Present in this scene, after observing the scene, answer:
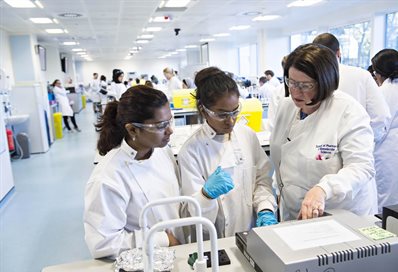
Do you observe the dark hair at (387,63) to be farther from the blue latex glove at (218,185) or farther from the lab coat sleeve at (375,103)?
the blue latex glove at (218,185)

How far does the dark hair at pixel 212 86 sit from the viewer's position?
1330mm

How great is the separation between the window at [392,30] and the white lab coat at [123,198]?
654cm

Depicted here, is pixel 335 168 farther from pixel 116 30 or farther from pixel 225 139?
pixel 116 30

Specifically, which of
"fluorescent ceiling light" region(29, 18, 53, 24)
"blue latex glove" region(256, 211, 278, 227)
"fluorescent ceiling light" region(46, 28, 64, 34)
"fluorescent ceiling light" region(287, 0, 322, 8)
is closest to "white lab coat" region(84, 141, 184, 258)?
"blue latex glove" region(256, 211, 278, 227)

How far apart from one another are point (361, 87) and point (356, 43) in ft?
19.3

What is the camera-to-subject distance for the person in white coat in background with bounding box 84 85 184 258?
3.71 feet

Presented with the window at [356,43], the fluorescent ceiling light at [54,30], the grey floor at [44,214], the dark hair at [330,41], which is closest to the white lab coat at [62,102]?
the fluorescent ceiling light at [54,30]

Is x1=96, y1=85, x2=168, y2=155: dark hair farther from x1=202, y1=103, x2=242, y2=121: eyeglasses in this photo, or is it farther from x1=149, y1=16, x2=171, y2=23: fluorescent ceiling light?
x1=149, y1=16, x2=171, y2=23: fluorescent ceiling light

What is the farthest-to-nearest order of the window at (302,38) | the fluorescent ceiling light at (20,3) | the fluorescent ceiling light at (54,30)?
1. the window at (302,38)
2. the fluorescent ceiling light at (54,30)
3. the fluorescent ceiling light at (20,3)

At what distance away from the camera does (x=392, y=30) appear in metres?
6.43

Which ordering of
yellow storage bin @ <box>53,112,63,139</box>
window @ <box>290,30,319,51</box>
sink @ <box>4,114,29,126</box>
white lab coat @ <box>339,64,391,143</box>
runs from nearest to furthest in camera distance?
white lab coat @ <box>339,64,391,143</box>
sink @ <box>4,114,29,126</box>
yellow storage bin @ <box>53,112,63,139</box>
window @ <box>290,30,319,51</box>

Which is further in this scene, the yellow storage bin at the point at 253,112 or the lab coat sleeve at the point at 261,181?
the yellow storage bin at the point at 253,112

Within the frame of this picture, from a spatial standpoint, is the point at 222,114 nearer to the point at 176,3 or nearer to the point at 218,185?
the point at 218,185

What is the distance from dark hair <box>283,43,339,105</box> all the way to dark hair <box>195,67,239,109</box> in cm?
26
